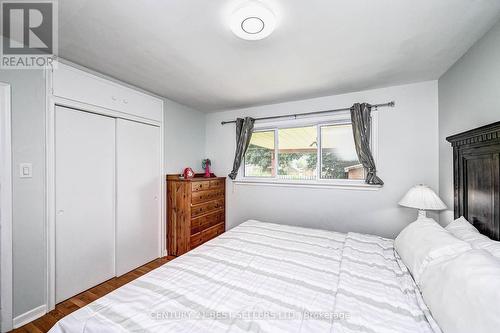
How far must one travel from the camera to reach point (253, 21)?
1397 mm

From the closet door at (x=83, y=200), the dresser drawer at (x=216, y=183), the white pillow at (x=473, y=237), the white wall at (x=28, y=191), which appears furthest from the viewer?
the dresser drawer at (x=216, y=183)

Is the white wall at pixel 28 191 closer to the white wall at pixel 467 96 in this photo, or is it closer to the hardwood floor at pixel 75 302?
the hardwood floor at pixel 75 302

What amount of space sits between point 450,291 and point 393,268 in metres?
0.54

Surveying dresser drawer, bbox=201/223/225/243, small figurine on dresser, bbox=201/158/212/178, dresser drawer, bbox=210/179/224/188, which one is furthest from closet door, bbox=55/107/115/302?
small figurine on dresser, bbox=201/158/212/178

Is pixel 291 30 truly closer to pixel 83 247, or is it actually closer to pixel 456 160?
pixel 456 160

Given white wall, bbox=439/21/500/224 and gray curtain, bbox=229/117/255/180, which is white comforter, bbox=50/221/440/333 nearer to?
white wall, bbox=439/21/500/224

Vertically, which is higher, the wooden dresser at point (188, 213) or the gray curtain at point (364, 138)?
the gray curtain at point (364, 138)

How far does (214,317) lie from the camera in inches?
40.1

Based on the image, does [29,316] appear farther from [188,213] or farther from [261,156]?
[261,156]

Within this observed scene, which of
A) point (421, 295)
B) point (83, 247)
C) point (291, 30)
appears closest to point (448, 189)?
point (421, 295)

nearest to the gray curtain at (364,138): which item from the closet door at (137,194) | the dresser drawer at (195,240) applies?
the dresser drawer at (195,240)

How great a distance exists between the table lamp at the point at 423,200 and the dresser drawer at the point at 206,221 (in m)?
2.68

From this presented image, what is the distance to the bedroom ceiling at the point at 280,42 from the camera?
4.44ft

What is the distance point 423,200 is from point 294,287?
187 centimetres
